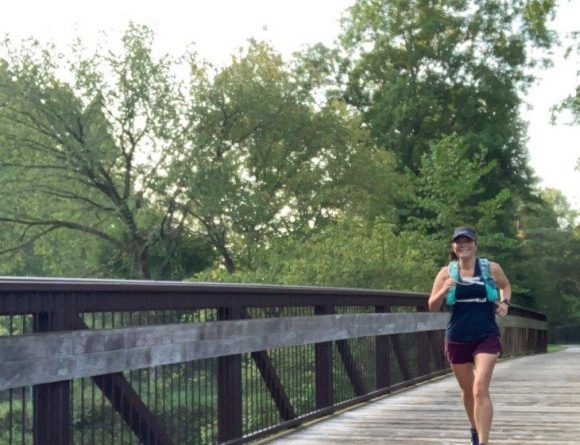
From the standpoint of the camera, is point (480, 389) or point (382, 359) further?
point (382, 359)

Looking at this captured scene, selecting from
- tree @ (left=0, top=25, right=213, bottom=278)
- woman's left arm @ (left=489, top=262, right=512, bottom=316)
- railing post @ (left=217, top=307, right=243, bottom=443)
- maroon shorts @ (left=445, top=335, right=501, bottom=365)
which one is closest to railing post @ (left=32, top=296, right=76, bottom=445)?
railing post @ (left=217, top=307, right=243, bottom=443)

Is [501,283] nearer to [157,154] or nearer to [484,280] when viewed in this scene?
[484,280]

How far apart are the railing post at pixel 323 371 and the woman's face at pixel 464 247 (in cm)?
295

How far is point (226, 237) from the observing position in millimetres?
40000

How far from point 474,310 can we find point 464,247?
422mm

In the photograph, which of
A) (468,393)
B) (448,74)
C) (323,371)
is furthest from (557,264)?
(468,393)

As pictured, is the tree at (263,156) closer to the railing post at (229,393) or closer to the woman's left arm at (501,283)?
the railing post at (229,393)

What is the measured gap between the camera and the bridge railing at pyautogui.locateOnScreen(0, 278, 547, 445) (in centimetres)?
517

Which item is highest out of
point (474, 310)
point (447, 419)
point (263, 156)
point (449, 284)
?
point (263, 156)

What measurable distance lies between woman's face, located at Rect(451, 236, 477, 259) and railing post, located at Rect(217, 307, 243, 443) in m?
1.63

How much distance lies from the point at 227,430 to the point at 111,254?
35028 millimetres

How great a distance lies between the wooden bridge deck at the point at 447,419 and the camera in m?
8.55

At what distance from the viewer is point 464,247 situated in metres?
7.09

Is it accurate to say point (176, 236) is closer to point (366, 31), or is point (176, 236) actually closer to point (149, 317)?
point (366, 31)
